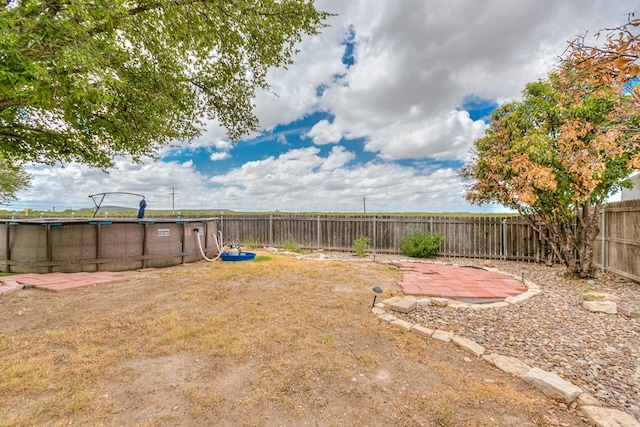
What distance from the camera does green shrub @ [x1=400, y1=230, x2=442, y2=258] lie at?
29.4ft

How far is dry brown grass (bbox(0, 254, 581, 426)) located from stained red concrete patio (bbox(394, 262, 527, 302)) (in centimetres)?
143

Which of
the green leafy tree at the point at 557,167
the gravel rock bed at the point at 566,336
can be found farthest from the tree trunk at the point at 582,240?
the gravel rock bed at the point at 566,336

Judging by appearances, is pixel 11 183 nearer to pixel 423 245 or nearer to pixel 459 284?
pixel 423 245

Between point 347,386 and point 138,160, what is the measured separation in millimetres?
6943

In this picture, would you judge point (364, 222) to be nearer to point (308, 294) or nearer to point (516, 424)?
point (308, 294)

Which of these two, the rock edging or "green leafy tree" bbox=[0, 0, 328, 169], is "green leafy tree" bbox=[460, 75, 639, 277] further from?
"green leafy tree" bbox=[0, 0, 328, 169]

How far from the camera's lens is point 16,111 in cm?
464

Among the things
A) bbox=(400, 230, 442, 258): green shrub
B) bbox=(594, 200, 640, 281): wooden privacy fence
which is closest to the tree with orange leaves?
bbox=(594, 200, 640, 281): wooden privacy fence

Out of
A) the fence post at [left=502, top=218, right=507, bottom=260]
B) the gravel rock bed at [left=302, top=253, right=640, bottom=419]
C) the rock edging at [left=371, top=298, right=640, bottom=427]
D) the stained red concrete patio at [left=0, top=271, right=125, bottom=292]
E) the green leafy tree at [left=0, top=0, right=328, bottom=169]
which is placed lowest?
the gravel rock bed at [left=302, top=253, right=640, bottom=419]

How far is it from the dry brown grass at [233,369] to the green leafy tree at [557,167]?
13.1ft

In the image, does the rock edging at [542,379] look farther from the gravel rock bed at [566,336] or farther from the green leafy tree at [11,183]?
the green leafy tree at [11,183]

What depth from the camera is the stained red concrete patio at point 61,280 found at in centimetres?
456

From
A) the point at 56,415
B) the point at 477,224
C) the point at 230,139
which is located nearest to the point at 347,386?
the point at 56,415

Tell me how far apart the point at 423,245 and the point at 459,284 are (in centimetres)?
395
